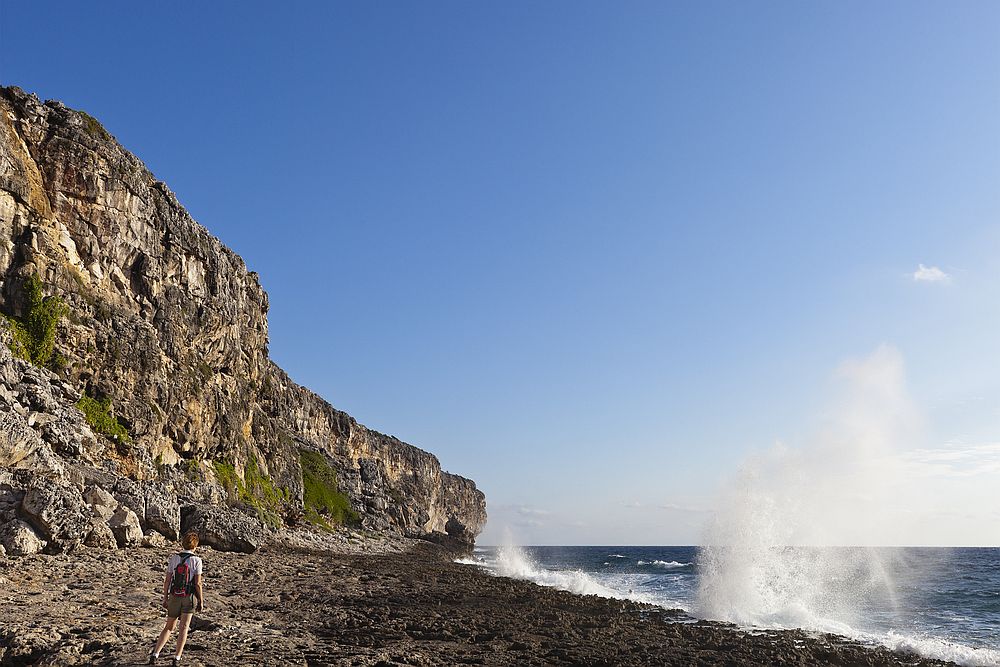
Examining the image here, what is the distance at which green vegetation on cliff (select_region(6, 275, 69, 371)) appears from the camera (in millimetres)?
32250

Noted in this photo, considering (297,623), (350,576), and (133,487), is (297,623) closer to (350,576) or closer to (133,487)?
(350,576)

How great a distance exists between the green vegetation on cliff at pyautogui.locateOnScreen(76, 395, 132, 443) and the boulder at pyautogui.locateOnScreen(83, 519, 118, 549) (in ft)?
41.2

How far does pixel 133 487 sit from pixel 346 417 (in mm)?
79097

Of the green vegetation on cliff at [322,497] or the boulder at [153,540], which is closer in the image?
the boulder at [153,540]

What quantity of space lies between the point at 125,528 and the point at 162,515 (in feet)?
12.4

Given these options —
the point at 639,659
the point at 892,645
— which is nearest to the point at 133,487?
the point at 639,659

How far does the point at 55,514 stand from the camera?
2034 cm

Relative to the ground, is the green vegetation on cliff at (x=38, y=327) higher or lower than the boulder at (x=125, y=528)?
higher

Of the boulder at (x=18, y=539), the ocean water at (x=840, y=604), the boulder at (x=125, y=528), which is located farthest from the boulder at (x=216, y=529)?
the ocean water at (x=840, y=604)

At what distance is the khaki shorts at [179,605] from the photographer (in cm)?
1017

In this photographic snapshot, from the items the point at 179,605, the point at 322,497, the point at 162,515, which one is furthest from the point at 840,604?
the point at 322,497

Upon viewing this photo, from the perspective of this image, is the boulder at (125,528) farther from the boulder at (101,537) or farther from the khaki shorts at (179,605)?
the khaki shorts at (179,605)

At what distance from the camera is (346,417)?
10719 cm

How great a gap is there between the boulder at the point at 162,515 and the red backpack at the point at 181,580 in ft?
67.8
